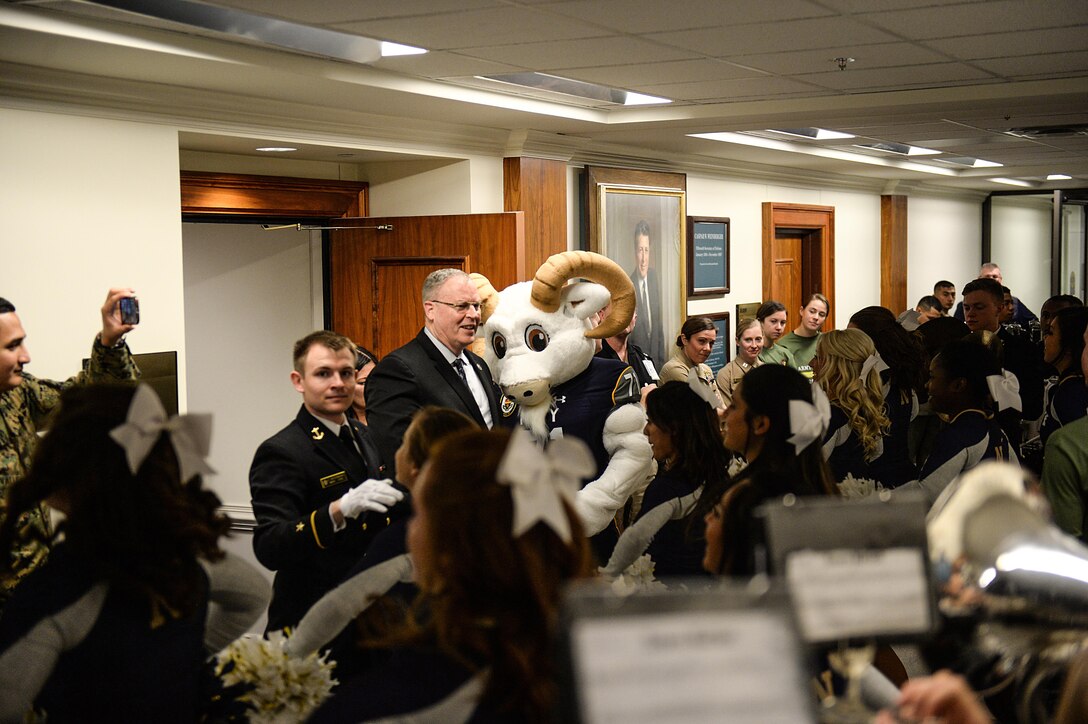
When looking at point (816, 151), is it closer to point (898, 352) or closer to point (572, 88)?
point (572, 88)

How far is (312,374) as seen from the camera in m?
3.11

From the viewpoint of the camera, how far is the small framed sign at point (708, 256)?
324 inches

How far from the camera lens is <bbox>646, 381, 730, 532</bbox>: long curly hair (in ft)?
10.6

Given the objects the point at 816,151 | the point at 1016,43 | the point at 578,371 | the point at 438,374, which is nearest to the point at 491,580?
the point at 438,374

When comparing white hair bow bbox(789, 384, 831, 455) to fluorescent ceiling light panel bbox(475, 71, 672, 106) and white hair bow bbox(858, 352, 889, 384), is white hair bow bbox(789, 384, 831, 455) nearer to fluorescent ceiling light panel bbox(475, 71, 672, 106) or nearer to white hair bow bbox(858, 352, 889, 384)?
white hair bow bbox(858, 352, 889, 384)

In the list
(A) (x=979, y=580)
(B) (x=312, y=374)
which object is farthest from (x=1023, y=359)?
(A) (x=979, y=580)

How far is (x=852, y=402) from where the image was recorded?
4324 millimetres

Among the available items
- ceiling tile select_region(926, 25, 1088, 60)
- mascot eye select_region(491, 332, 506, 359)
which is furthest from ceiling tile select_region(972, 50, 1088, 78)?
mascot eye select_region(491, 332, 506, 359)

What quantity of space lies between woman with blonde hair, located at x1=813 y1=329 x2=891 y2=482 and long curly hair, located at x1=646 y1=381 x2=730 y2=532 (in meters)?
0.99

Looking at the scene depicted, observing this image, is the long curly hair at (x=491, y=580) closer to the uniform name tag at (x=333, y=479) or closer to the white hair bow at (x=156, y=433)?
the white hair bow at (x=156, y=433)

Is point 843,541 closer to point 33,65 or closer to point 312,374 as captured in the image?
point 312,374

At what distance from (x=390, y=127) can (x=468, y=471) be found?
4403 mm

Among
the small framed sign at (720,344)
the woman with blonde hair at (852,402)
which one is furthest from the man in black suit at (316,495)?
the small framed sign at (720,344)

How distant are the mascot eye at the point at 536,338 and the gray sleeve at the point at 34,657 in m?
2.71
